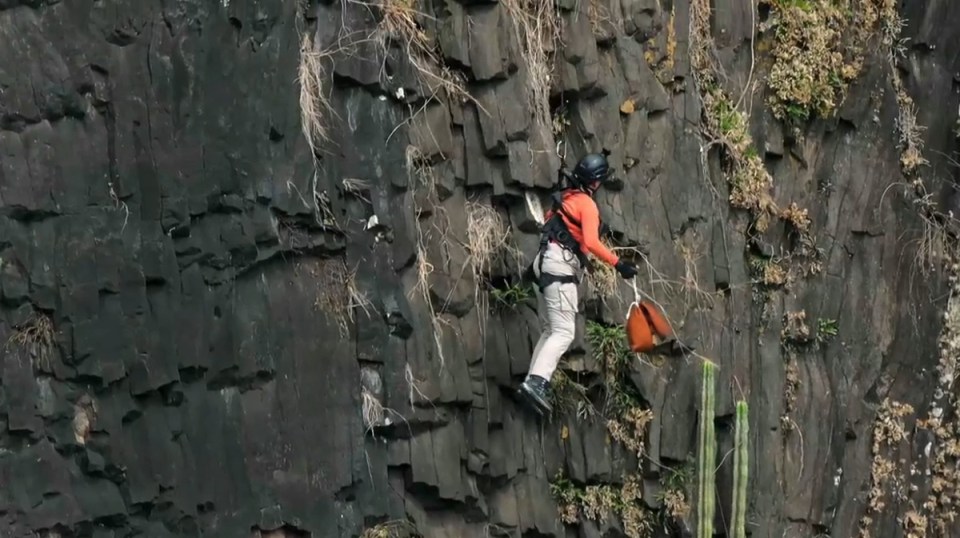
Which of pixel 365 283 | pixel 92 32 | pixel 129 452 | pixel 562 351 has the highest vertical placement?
pixel 92 32

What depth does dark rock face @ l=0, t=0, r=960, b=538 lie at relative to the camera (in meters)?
6.12

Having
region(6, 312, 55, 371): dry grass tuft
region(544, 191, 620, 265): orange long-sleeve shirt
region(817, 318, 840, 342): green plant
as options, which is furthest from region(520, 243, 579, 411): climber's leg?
region(6, 312, 55, 371): dry grass tuft

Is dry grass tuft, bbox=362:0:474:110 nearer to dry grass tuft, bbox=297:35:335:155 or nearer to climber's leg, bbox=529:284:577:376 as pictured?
dry grass tuft, bbox=297:35:335:155

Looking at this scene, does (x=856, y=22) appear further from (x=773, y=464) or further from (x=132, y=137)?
(x=132, y=137)

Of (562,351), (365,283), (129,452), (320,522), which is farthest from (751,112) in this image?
(129,452)

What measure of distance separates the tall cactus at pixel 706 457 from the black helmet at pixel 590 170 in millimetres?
1489

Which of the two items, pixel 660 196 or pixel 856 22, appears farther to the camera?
pixel 856 22

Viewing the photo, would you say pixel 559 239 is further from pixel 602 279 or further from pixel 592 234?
pixel 602 279

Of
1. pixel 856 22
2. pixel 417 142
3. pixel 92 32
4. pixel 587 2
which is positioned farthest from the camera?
pixel 856 22

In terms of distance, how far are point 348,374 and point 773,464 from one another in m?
3.13

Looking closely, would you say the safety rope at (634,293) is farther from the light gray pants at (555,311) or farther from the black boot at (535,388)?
the black boot at (535,388)

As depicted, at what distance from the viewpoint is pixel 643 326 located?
20.9 ft

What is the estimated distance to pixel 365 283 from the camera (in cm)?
650

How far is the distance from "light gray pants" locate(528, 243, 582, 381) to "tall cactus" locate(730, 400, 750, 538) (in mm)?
1312
